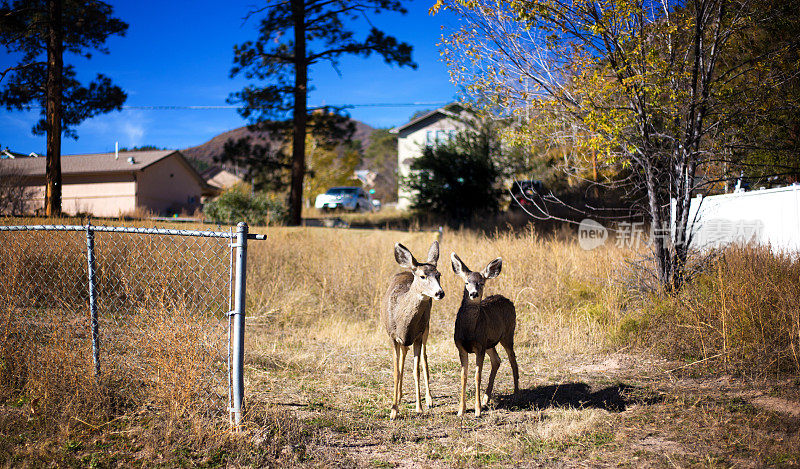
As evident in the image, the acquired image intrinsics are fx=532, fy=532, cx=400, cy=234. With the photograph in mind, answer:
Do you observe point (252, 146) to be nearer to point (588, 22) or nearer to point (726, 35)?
point (588, 22)

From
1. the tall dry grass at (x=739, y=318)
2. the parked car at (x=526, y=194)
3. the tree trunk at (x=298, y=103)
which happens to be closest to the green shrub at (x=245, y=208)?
the tree trunk at (x=298, y=103)

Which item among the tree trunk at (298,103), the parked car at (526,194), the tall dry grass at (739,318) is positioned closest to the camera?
the tall dry grass at (739,318)

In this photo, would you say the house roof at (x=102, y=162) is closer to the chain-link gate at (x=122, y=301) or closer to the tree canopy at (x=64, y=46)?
the tree canopy at (x=64, y=46)

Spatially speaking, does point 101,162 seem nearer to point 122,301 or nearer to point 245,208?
point 245,208

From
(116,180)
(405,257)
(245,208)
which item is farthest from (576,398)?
(116,180)

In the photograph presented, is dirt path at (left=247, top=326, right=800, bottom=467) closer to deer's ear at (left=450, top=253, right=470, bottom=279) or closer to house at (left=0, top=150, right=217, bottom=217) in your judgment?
deer's ear at (left=450, top=253, right=470, bottom=279)

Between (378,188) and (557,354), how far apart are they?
71387 millimetres

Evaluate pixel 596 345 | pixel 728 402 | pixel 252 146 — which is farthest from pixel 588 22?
pixel 252 146

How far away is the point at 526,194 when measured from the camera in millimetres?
17219

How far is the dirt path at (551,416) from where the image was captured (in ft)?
13.8

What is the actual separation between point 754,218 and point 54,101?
1817 cm

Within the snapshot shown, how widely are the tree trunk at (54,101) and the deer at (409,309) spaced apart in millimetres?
13376

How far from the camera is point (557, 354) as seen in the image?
7574 mm

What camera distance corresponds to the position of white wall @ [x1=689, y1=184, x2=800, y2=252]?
950 centimetres
